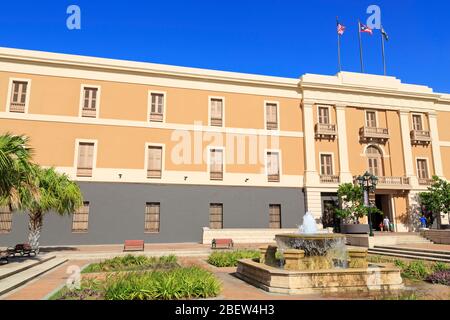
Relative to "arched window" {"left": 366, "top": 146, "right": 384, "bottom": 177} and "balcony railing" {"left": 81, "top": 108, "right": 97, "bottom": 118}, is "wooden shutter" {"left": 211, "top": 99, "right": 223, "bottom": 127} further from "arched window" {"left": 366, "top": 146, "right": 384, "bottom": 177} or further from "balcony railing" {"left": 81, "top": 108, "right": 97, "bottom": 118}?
"arched window" {"left": 366, "top": 146, "right": 384, "bottom": 177}

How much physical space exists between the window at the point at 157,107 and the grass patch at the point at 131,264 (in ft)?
39.1

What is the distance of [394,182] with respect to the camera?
84.9ft

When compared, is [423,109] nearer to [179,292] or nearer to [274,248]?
[274,248]

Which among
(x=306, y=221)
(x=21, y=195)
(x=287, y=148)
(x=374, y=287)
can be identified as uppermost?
(x=287, y=148)

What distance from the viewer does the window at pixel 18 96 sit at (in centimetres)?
2081

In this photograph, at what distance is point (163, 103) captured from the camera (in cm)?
2341

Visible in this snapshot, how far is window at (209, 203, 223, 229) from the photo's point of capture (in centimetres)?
2312

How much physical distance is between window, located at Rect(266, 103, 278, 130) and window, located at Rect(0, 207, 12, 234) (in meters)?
17.8

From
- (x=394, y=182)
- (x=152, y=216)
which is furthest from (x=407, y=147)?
(x=152, y=216)

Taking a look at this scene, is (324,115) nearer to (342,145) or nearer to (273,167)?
(342,145)

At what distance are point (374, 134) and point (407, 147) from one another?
3.29 metres

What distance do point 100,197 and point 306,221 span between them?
13.7 meters

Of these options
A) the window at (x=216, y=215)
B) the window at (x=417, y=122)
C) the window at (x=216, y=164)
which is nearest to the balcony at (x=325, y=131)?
the window at (x=216, y=164)
